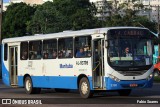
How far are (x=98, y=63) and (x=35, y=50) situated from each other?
508 centimetres

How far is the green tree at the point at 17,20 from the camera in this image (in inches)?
3597

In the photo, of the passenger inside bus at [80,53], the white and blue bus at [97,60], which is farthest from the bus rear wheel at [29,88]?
the passenger inside bus at [80,53]

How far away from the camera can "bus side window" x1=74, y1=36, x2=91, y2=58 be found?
1988cm

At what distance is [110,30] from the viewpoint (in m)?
19.2

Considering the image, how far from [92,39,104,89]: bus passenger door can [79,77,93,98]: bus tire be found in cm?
38

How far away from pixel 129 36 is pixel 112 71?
5.26ft

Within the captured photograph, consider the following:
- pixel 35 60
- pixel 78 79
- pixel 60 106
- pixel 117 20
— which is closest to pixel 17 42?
pixel 35 60

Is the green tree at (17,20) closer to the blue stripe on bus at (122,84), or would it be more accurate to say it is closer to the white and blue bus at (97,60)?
the white and blue bus at (97,60)

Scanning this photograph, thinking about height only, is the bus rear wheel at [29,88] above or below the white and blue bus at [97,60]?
below

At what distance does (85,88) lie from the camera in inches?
781

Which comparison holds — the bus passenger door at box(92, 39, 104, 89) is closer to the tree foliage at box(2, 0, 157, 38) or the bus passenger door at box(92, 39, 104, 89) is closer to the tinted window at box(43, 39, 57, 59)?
the tinted window at box(43, 39, 57, 59)

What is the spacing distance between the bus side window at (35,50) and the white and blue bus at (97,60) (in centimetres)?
5

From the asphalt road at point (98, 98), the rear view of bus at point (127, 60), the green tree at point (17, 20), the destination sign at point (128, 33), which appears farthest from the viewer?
the green tree at point (17, 20)

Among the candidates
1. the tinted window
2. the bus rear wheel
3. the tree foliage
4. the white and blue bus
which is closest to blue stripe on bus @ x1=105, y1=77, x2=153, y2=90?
the white and blue bus
